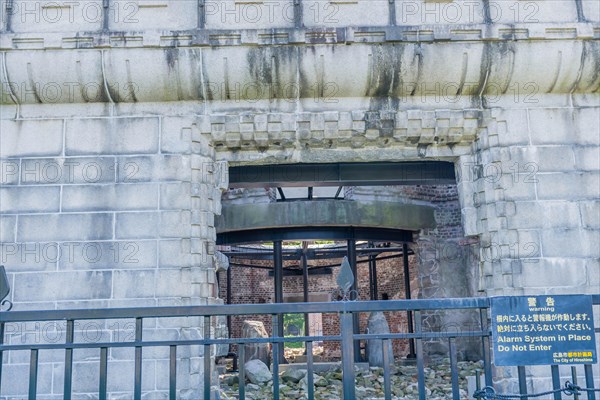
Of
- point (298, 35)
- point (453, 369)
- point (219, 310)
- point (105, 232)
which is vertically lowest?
point (453, 369)

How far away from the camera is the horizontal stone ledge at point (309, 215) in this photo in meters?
13.4

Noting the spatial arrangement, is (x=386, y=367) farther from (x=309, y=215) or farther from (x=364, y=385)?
(x=309, y=215)

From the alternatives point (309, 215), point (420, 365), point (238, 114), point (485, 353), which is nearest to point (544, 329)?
point (485, 353)

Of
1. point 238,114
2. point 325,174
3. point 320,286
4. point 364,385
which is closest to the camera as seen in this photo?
point 238,114

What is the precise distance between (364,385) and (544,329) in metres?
7.42

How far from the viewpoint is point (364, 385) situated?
10.7 metres

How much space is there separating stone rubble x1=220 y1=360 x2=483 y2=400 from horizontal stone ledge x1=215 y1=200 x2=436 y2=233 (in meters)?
3.10

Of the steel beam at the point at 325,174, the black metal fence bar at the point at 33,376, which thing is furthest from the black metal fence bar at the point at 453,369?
the steel beam at the point at 325,174

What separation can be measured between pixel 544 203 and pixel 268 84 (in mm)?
3111

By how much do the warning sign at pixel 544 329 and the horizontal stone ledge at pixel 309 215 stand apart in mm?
9695

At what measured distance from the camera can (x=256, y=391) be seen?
411 inches

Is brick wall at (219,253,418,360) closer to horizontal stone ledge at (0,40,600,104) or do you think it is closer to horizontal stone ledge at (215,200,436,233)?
horizontal stone ledge at (215,200,436,233)

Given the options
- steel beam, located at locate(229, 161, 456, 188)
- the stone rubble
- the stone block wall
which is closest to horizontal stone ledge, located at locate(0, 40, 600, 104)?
the stone block wall

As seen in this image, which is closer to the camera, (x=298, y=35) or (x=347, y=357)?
(x=347, y=357)
